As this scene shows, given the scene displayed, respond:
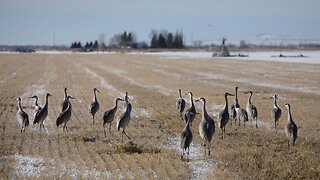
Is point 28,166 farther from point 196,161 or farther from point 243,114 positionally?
point 243,114

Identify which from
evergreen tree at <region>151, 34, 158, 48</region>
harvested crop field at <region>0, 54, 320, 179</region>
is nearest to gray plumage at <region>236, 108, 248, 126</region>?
harvested crop field at <region>0, 54, 320, 179</region>

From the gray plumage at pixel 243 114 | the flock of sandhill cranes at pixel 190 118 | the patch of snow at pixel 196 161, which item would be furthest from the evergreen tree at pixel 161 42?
the patch of snow at pixel 196 161

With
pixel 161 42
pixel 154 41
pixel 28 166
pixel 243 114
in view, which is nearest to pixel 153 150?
pixel 28 166

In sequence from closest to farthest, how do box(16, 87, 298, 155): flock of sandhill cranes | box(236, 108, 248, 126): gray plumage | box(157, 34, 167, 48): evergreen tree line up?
box(16, 87, 298, 155): flock of sandhill cranes → box(236, 108, 248, 126): gray plumage → box(157, 34, 167, 48): evergreen tree

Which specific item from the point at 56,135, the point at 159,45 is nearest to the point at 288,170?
the point at 56,135

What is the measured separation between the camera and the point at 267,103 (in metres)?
22.2

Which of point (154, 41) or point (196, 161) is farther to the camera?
point (154, 41)

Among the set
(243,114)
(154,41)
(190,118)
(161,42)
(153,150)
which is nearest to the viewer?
(153,150)

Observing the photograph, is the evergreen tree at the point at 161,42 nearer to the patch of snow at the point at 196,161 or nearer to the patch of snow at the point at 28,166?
the patch of snow at the point at 196,161

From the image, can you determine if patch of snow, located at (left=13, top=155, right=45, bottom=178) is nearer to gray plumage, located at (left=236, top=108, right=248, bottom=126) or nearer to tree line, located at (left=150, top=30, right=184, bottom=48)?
gray plumage, located at (left=236, top=108, right=248, bottom=126)

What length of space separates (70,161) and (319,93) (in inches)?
824

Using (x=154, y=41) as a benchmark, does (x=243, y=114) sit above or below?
below

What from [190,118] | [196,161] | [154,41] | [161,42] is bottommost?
[196,161]

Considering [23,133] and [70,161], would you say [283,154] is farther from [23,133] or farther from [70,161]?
[23,133]
